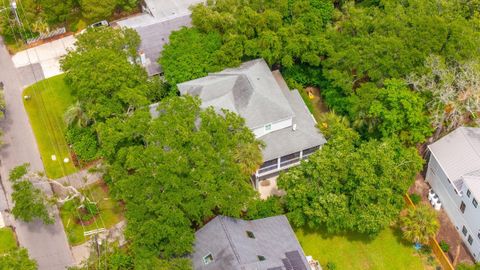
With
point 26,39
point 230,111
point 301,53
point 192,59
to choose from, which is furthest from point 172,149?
point 26,39

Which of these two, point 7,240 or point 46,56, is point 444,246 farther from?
point 46,56

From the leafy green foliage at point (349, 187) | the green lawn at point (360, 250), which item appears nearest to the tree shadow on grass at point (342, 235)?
the green lawn at point (360, 250)

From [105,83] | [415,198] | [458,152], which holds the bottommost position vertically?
[415,198]

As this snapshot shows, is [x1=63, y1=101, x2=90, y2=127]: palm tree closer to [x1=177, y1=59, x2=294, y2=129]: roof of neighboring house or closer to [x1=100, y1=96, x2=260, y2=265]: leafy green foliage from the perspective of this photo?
[x1=177, y1=59, x2=294, y2=129]: roof of neighboring house

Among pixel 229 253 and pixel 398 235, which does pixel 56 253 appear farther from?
pixel 398 235

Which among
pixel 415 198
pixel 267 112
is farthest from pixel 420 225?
pixel 267 112

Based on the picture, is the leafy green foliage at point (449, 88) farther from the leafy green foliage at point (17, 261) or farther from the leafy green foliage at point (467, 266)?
A: the leafy green foliage at point (17, 261)
